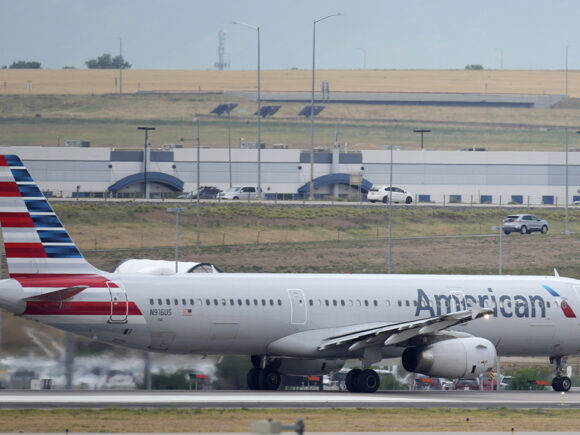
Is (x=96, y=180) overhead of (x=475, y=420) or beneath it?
overhead

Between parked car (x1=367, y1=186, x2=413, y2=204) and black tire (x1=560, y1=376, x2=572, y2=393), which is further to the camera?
parked car (x1=367, y1=186, x2=413, y2=204)

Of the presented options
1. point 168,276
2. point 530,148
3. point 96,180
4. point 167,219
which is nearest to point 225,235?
point 167,219

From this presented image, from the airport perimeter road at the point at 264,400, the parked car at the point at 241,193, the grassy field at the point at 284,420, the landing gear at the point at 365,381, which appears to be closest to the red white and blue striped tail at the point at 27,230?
the airport perimeter road at the point at 264,400

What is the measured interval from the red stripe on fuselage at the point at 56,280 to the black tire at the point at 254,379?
23.5 ft

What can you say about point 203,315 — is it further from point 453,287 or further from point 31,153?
point 31,153

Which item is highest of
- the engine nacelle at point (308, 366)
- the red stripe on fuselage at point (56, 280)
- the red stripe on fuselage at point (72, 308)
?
the red stripe on fuselage at point (56, 280)

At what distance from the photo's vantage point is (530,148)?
180750mm

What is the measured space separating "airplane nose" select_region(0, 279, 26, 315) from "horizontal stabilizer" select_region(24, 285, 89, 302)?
0.23 m

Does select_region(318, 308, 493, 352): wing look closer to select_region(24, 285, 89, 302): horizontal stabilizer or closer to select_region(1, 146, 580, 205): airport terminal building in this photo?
select_region(24, 285, 89, 302): horizontal stabilizer

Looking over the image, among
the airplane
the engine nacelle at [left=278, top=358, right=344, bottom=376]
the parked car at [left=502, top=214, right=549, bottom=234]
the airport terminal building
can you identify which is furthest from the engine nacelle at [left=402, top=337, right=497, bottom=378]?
the airport terminal building

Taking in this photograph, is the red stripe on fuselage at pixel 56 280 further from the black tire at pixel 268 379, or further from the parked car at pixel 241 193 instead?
the parked car at pixel 241 193

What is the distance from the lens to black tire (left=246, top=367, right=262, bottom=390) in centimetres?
4312

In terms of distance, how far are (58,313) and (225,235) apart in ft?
184

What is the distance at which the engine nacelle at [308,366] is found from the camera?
43.0 metres
